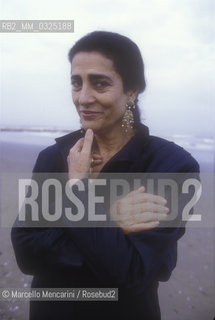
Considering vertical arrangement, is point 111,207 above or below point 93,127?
below

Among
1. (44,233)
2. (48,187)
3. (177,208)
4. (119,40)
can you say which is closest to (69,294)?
(44,233)

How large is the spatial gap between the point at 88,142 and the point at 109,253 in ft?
1.19

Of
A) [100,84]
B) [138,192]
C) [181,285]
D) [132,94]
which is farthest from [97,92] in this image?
[181,285]

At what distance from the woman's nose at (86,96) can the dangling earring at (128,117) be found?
5.2 inches

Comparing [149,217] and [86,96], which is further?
[86,96]

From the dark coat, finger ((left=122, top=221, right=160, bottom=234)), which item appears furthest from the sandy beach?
finger ((left=122, top=221, right=160, bottom=234))

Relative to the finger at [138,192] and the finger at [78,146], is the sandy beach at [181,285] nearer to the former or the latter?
the finger at [78,146]

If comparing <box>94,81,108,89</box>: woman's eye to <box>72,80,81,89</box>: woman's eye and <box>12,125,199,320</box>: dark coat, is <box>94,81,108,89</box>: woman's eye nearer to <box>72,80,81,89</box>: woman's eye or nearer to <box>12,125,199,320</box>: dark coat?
<box>72,80,81,89</box>: woman's eye

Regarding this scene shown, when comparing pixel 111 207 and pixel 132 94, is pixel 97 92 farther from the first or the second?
pixel 111 207

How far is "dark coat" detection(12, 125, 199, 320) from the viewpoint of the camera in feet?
3.13

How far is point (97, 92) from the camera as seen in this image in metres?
1.09

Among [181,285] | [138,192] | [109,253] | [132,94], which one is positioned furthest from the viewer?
[181,285]

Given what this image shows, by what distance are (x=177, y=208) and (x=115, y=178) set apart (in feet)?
0.81

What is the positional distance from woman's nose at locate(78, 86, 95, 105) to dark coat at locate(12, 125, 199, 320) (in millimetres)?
148
